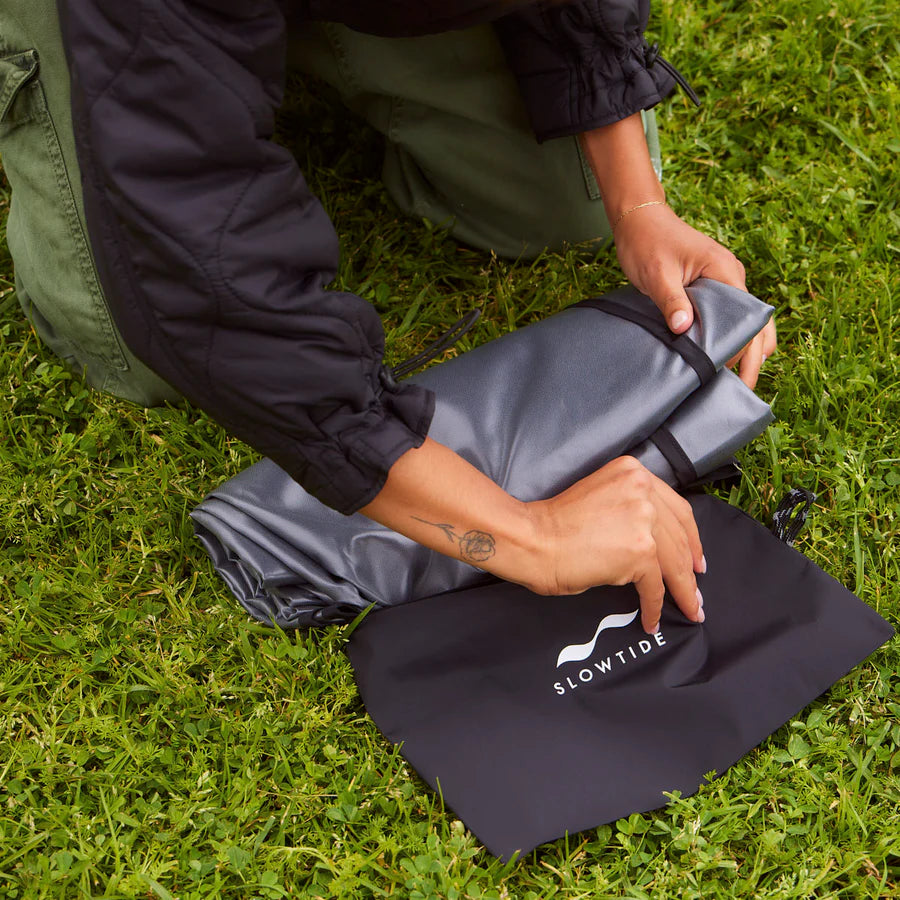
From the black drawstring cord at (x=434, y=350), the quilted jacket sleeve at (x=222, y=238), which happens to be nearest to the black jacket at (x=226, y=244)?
the quilted jacket sleeve at (x=222, y=238)

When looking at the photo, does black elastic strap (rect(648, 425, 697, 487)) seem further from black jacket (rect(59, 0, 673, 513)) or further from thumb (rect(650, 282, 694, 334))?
black jacket (rect(59, 0, 673, 513))

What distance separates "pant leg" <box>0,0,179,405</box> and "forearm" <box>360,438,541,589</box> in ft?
2.66

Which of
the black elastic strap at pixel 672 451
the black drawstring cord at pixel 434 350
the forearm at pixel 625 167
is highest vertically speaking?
the forearm at pixel 625 167

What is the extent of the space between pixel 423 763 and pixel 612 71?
142 cm

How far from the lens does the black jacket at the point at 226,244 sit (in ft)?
4.17

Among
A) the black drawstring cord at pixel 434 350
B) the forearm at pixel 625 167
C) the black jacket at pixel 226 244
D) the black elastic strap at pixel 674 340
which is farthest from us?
the forearm at pixel 625 167

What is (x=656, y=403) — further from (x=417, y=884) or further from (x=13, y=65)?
(x=13, y=65)

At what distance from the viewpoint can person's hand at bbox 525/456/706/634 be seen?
1.61 meters

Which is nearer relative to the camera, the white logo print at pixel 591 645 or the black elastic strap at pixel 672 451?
the white logo print at pixel 591 645

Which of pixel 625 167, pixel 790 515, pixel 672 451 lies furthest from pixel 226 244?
pixel 790 515

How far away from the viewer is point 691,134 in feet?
8.80

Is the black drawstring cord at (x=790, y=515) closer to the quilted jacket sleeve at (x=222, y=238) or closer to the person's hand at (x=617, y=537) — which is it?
the person's hand at (x=617, y=537)

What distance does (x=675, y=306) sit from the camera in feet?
6.15

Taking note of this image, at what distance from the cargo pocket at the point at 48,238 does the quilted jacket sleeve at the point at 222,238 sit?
638 millimetres
